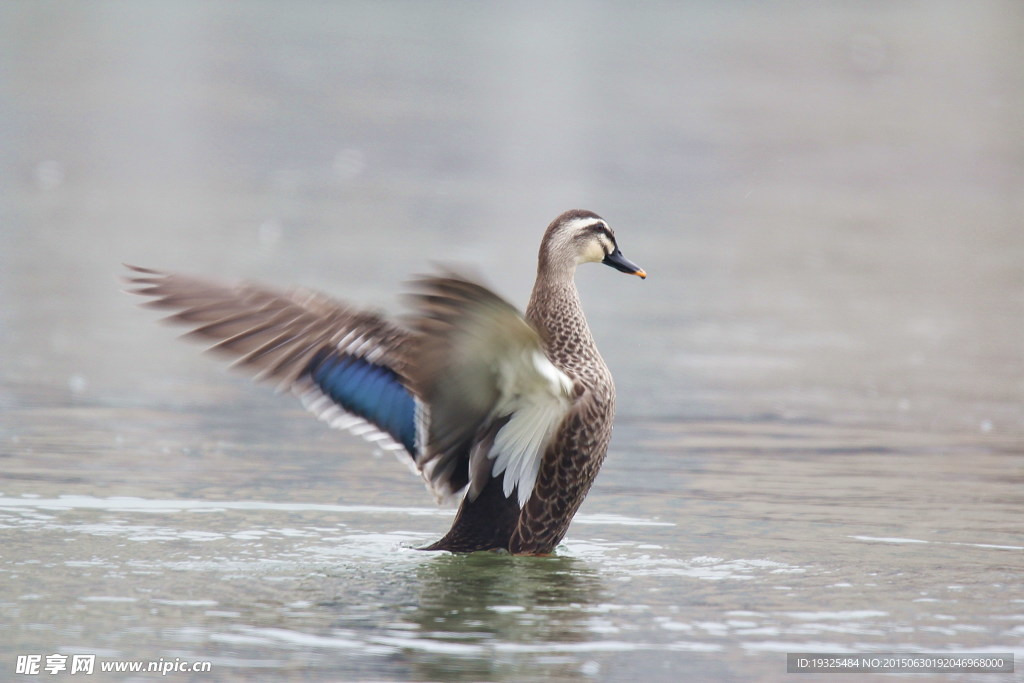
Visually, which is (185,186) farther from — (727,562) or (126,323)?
(727,562)

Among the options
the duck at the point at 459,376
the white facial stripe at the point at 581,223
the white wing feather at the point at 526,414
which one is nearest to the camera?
the duck at the point at 459,376

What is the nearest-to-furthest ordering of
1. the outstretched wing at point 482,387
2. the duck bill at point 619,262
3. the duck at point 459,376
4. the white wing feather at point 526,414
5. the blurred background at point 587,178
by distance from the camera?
the outstretched wing at point 482,387, the duck at point 459,376, the white wing feather at point 526,414, the duck bill at point 619,262, the blurred background at point 587,178

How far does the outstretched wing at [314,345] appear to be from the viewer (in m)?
5.50

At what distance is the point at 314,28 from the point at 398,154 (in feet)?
32.2

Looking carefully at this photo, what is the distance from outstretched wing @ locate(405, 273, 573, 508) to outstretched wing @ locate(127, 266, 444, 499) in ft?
0.41

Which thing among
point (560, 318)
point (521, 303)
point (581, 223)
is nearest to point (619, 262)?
point (581, 223)

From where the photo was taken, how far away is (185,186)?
15.0 m

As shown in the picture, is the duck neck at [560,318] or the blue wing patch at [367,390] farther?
the duck neck at [560,318]

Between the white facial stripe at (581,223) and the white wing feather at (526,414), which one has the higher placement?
the white facial stripe at (581,223)

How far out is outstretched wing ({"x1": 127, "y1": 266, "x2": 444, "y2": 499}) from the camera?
5504 mm

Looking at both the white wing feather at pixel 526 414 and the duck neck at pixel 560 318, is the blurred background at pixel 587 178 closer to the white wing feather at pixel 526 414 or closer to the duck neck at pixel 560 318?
the duck neck at pixel 560 318

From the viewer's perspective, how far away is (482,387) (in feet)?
18.2

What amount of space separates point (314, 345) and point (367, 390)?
0.24m

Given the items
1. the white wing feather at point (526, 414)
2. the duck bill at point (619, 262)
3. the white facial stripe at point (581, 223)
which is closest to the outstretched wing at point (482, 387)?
the white wing feather at point (526, 414)
